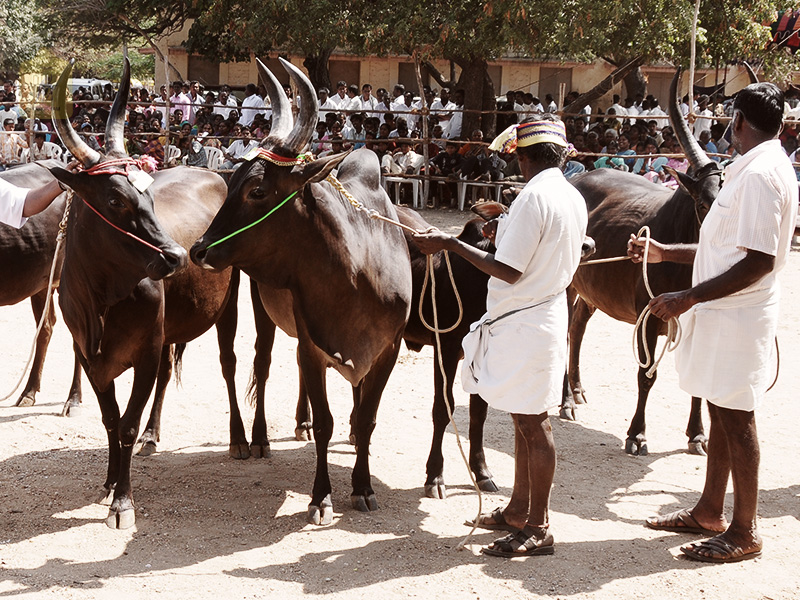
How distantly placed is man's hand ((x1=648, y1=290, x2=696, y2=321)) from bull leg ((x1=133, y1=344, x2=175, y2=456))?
3.29 m

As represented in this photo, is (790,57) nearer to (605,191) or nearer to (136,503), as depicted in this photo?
(605,191)

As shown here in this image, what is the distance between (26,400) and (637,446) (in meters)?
4.57

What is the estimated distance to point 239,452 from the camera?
6.14m

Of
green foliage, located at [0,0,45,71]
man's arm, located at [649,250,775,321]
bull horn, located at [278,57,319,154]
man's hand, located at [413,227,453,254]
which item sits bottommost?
man's arm, located at [649,250,775,321]

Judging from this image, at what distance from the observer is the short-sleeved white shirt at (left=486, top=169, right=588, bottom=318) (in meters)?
4.16

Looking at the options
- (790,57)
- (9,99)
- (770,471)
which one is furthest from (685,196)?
(9,99)

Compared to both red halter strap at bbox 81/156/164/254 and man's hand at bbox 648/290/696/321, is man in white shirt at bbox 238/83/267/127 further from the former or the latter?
man's hand at bbox 648/290/696/321

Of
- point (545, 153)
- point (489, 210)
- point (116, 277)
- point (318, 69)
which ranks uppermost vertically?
point (318, 69)

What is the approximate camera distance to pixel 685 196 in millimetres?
6520

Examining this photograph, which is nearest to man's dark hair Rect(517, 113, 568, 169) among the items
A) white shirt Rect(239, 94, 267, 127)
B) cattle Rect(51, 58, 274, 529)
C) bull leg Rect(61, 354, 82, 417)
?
cattle Rect(51, 58, 274, 529)

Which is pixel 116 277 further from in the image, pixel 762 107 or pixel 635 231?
pixel 635 231

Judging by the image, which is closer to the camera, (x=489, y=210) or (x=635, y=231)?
(x=489, y=210)

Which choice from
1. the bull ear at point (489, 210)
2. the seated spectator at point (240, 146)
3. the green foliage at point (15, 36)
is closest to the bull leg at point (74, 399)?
the bull ear at point (489, 210)

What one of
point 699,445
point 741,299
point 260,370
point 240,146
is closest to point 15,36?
point 240,146
